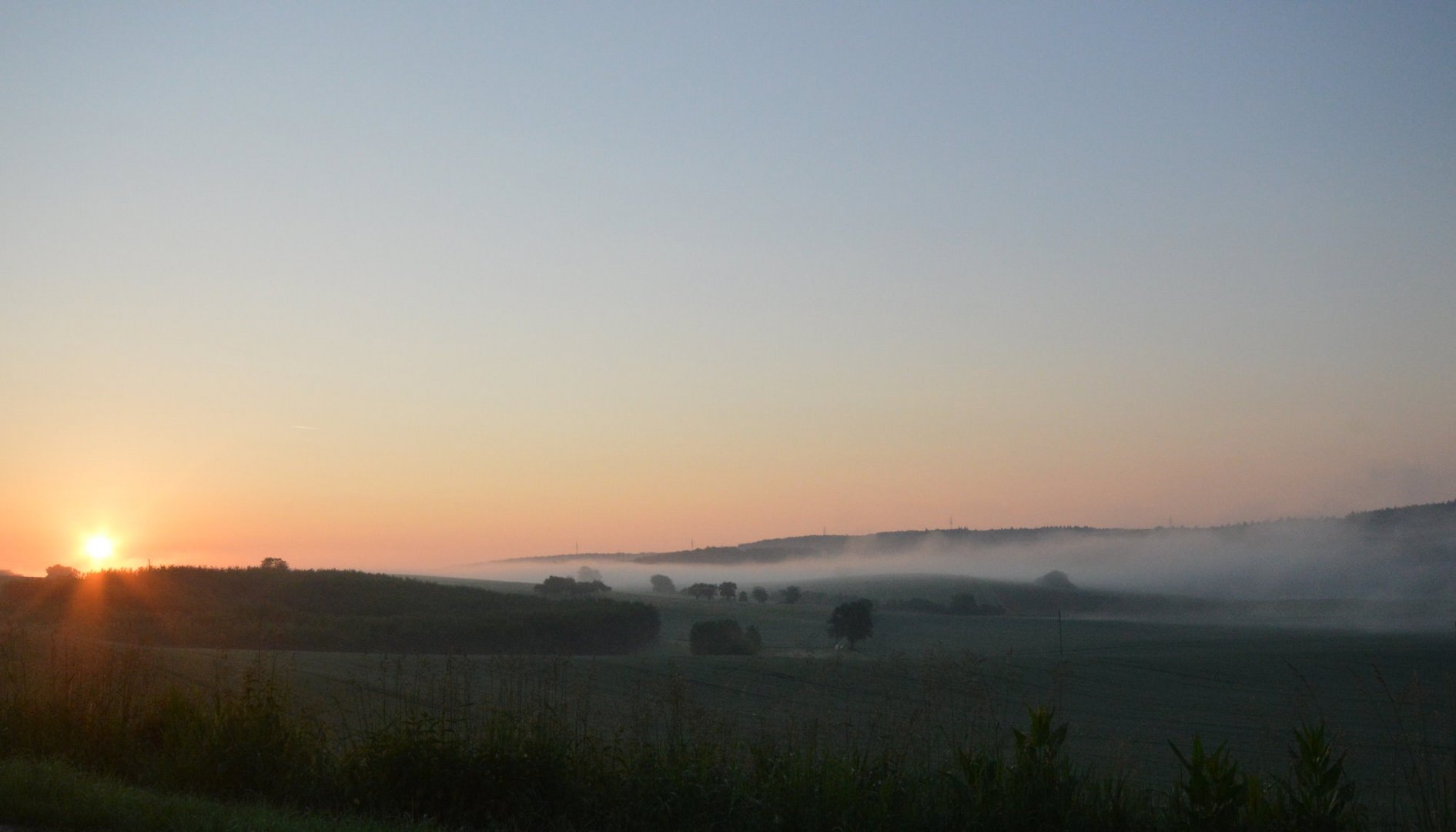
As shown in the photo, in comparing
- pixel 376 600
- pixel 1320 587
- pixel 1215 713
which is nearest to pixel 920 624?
pixel 376 600

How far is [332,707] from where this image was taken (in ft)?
56.0

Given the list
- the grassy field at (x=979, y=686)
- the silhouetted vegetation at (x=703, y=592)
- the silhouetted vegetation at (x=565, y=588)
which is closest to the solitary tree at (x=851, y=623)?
the grassy field at (x=979, y=686)

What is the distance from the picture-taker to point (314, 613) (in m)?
50.8

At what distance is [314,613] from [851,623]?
31.9 meters

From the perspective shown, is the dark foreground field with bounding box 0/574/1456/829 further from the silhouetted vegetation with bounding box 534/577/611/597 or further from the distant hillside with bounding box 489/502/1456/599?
the distant hillside with bounding box 489/502/1456/599

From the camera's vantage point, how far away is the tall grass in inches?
321

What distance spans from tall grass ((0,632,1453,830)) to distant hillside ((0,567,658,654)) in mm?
31531

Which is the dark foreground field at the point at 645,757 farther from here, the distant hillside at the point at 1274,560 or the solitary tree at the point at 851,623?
the distant hillside at the point at 1274,560

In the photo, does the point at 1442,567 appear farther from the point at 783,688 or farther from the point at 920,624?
the point at 783,688

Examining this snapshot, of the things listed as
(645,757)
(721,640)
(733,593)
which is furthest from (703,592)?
(645,757)

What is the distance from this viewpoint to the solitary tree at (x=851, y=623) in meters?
67.0

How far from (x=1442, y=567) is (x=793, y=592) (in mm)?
72471

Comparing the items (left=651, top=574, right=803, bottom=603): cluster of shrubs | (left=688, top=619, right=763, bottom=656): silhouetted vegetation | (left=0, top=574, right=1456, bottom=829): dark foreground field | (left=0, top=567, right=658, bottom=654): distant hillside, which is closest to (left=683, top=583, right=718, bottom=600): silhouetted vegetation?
(left=651, top=574, right=803, bottom=603): cluster of shrubs

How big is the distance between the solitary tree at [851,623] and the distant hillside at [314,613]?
1344cm
